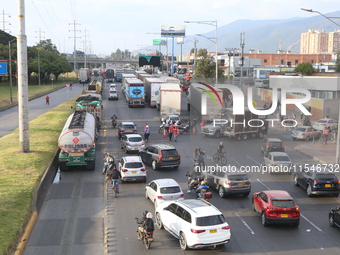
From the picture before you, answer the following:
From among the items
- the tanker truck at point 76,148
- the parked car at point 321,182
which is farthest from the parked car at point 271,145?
the tanker truck at point 76,148

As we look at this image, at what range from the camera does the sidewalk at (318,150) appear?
25.9 metres

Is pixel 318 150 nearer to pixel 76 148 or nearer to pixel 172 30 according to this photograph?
pixel 76 148

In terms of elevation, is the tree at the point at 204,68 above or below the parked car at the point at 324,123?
above

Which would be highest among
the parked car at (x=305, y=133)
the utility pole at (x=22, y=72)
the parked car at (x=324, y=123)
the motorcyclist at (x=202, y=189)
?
the utility pole at (x=22, y=72)

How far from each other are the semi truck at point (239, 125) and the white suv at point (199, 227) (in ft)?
36.7

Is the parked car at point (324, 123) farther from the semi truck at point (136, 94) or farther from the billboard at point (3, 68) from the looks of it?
the semi truck at point (136, 94)

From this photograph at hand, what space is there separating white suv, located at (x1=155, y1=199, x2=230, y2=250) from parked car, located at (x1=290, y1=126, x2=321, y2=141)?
39.8 feet

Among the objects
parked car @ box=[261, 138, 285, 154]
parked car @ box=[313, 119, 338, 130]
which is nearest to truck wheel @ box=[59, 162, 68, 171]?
parked car @ box=[261, 138, 285, 154]

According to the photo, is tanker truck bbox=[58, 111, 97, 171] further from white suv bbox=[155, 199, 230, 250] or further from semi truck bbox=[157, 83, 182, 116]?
semi truck bbox=[157, 83, 182, 116]

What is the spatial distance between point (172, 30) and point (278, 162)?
152987mm

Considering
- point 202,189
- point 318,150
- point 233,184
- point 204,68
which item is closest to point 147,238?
point 202,189

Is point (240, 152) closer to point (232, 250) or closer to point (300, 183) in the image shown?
point (300, 183)

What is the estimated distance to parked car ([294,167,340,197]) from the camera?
73.1ft

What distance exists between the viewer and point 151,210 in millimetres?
20297
